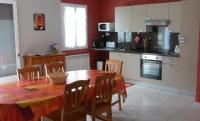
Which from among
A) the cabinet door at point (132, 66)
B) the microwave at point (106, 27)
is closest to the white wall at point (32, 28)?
the microwave at point (106, 27)

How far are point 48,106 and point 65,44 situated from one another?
12.5ft

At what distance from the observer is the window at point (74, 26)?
621 cm

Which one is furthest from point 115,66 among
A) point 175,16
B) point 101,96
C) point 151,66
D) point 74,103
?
point 175,16

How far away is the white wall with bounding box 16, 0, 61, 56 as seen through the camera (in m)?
5.22

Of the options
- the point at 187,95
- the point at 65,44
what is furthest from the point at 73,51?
the point at 187,95

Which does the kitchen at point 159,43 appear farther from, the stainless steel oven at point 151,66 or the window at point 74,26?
the window at point 74,26

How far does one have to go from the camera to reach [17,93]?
109 inches

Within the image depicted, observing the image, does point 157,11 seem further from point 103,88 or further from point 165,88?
point 103,88

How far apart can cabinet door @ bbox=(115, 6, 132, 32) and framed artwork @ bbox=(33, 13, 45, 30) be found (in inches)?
78.4

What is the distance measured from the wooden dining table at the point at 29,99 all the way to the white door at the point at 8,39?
2037 millimetres

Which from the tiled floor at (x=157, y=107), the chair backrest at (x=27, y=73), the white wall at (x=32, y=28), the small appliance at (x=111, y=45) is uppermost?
the white wall at (x=32, y=28)

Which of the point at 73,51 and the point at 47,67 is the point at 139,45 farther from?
the point at 47,67

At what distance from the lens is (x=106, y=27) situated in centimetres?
659

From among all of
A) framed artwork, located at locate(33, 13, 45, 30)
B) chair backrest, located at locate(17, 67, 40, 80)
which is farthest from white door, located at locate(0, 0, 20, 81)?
chair backrest, located at locate(17, 67, 40, 80)
